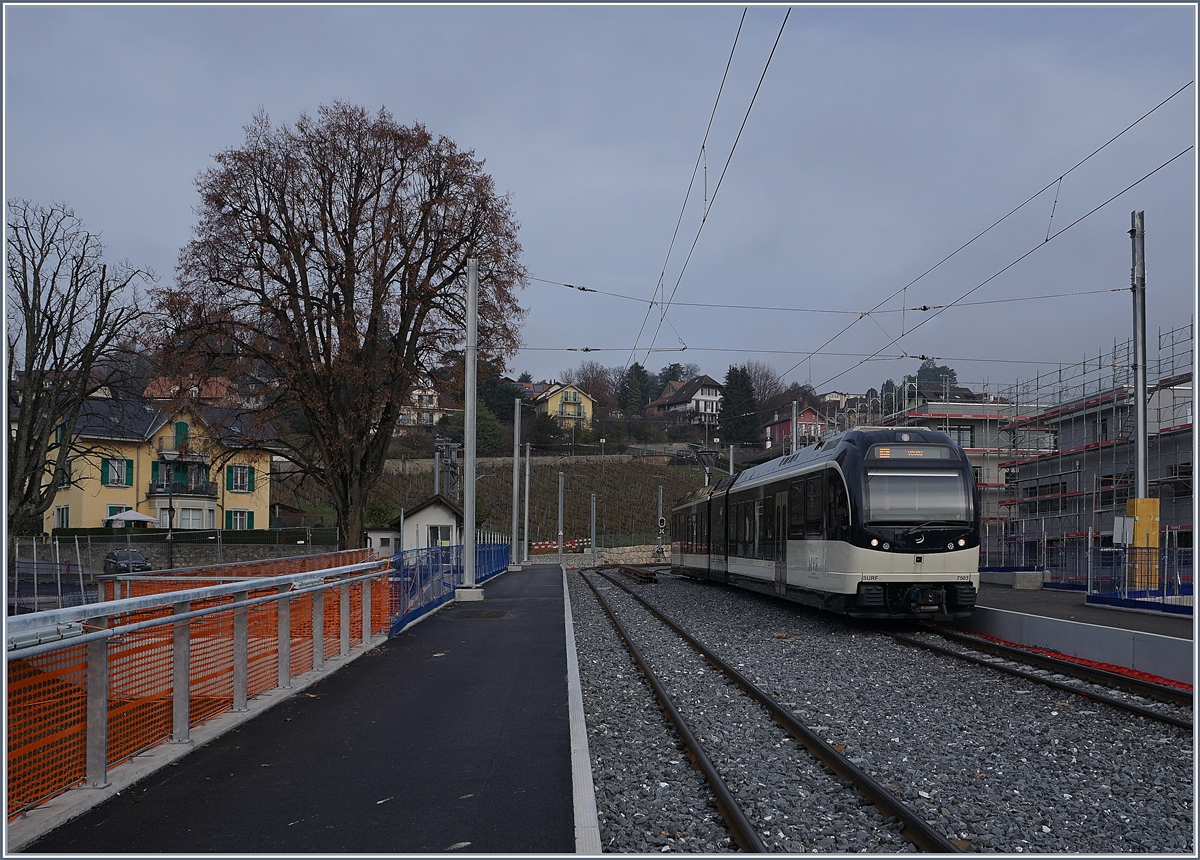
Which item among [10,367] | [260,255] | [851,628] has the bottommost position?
[851,628]

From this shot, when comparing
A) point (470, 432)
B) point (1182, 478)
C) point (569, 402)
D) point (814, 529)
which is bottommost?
point (814, 529)

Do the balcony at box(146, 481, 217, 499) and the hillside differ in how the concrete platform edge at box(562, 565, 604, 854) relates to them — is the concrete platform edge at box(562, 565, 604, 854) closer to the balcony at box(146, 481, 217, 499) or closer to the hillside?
the balcony at box(146, 481, 217, 499)

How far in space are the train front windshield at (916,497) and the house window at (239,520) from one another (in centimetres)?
5048

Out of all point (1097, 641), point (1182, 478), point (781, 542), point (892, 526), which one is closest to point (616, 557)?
point (1182, 478)

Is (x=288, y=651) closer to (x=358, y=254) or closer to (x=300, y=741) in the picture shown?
(x=300, y=741)

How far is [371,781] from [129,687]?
70.6 inches

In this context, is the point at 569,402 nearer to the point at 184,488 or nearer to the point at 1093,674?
the point at 184,488

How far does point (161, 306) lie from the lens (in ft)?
85.0

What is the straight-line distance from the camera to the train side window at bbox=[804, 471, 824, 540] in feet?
56.5

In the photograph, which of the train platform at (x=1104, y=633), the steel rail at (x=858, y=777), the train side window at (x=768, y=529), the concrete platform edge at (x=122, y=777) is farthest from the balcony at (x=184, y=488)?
the steel rail at (x=858, y=777)

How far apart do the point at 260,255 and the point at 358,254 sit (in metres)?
2.40

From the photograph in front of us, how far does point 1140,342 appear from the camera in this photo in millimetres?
21719

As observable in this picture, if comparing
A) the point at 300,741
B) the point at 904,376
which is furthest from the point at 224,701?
the point at 904,376

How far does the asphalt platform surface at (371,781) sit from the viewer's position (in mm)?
5289
